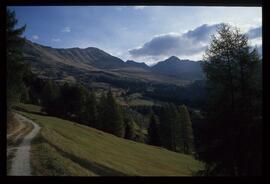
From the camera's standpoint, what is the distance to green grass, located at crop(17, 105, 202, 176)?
6.34m

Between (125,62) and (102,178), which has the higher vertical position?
(125,62)

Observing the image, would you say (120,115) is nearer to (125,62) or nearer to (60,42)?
(125,62)

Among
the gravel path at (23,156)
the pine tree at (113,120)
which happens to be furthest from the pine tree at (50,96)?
the pine tree at (113,120)

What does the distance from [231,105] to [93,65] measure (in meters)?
3.03

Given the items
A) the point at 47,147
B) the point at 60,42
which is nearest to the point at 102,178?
the point at 47,147

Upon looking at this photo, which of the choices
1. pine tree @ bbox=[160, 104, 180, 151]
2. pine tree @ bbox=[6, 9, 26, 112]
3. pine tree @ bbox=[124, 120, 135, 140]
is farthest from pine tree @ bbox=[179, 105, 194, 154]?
→ pine tree @ bbox=[6, 9, 26, 112]

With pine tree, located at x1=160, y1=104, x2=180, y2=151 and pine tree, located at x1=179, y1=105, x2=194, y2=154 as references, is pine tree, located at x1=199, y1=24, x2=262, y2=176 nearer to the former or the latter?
pine tree, located at x1=179, y1=105, x2=194, y2=154

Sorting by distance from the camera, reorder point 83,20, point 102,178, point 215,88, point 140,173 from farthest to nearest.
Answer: point 215,88 < point 83,20 < point 140,173 < point 102,178

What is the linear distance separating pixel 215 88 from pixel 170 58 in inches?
47.9

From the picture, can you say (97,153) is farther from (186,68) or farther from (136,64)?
(186,68)

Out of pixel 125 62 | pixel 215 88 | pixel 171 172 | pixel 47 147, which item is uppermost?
pixel 125 62

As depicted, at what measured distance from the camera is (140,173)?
6340mm

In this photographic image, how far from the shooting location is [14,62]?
598 cm

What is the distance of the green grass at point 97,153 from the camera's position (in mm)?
6344
